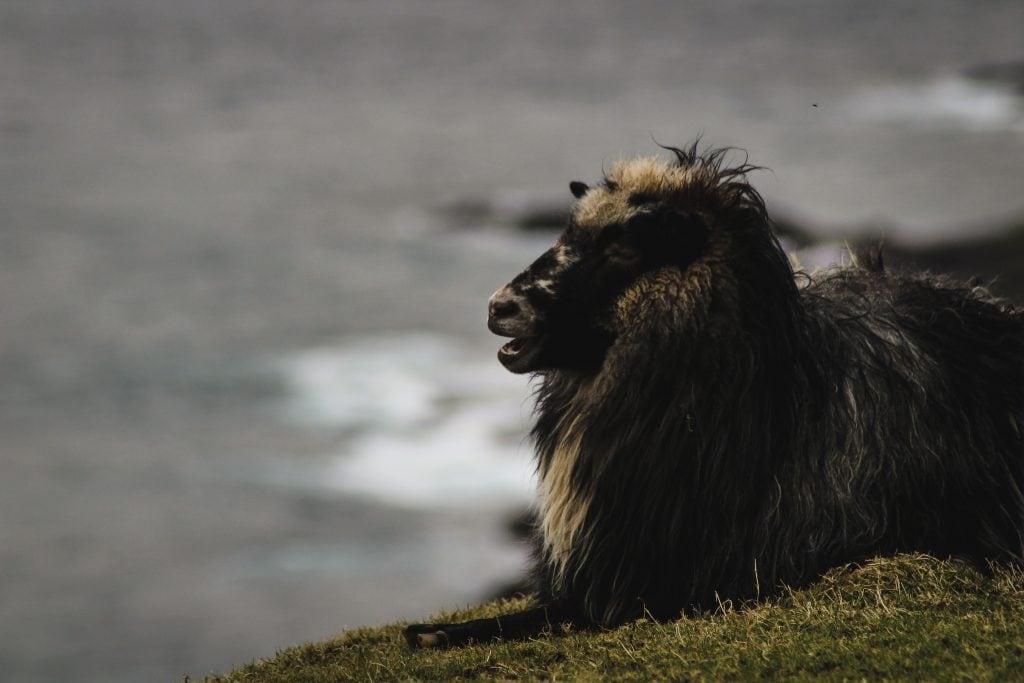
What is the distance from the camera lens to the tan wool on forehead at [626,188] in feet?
34.2

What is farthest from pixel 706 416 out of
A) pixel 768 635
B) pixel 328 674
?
pixel 328 674

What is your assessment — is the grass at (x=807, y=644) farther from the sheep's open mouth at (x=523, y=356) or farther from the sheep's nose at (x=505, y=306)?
the sheep's nose at (x=505, y=306)

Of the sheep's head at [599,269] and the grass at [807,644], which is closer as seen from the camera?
the grass at [807,644]

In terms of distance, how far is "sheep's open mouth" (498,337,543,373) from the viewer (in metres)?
10.2

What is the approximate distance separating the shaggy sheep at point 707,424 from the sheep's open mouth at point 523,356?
1 cm

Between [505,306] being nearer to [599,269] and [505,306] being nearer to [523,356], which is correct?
[523,356]

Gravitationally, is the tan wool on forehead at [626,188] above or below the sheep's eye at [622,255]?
above

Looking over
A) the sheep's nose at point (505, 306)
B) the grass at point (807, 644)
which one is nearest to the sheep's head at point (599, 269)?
the sheep's nose at point (505, 306)

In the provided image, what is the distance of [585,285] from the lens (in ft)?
33.3

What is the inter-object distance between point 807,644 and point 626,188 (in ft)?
11.7

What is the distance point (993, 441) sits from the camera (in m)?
10.8

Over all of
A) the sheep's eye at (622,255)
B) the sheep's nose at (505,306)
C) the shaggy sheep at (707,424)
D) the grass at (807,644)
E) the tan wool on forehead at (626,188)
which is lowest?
the grass at (807,644)

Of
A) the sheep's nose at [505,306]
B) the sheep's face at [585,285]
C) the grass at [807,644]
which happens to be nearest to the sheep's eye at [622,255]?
the sheep's face at [585,285]

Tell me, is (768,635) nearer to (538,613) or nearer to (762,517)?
(762,517)
